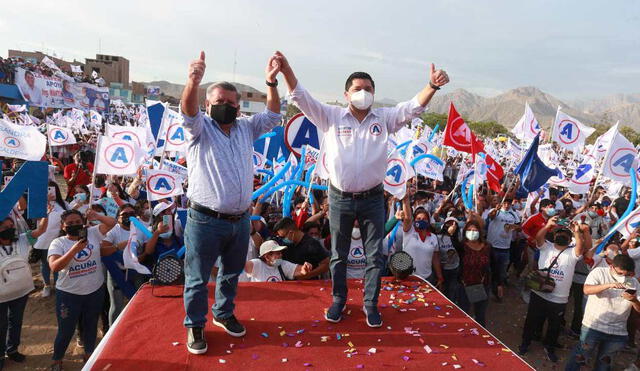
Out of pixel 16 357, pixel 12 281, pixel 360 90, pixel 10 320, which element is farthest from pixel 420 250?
pixel 16 357

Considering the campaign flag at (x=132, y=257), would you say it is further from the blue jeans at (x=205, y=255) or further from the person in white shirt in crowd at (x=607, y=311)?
the person in white shirt in crowd at (x=607, y=311)

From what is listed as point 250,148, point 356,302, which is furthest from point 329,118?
point 356,302

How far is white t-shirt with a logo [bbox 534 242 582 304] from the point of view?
5129mm

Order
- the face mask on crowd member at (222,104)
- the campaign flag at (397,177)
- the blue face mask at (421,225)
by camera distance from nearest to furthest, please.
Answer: the face mask on crowd member at (222,104) → the campaign flag at (397,177) → the blue face mask at (421,225)

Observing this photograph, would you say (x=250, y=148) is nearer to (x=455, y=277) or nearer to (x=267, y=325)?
(x=267, y=325)

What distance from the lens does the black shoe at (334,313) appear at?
299 cm

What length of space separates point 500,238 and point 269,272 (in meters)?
5.24

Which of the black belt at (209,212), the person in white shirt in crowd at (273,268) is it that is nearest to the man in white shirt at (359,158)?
the black belt at (209,212)

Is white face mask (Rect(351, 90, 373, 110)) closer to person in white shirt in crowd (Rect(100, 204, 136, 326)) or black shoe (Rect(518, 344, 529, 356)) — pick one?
person in white shirt in crowd (Rect(100, 204, 136, 326))

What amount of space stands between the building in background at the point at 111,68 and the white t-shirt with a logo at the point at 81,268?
64.9 m

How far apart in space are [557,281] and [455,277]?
4.54ft

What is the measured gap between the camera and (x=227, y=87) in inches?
102

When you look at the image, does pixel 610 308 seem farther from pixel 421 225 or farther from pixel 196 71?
pixel 196 71

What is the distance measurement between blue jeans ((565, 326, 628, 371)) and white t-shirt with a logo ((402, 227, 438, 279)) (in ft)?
6.64
